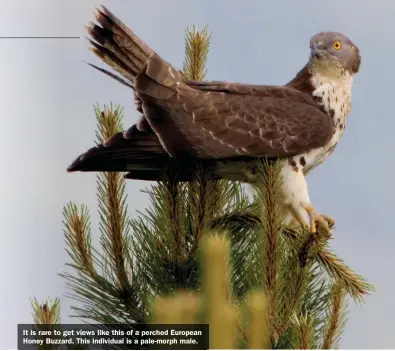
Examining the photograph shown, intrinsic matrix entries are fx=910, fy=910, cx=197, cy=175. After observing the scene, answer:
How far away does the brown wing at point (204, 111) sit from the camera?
462 centimetres

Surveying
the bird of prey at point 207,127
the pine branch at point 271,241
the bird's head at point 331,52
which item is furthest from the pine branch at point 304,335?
the bird's head at point 331,52

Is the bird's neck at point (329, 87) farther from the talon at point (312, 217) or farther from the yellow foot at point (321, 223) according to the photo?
the yellow foot at point (321, 223)

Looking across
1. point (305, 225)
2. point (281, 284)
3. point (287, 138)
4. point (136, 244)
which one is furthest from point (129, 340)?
point (287, 138)

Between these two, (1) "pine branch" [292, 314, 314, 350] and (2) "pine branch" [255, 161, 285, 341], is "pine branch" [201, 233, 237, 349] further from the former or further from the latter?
(2) "pine branch" [255, 161, 285, 341]

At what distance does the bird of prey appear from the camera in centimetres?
452

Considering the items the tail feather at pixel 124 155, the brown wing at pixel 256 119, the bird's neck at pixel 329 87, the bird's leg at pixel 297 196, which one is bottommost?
the bird's leg at pixel 297 196

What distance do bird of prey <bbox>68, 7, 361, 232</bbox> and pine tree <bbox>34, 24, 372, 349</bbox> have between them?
0.13 m

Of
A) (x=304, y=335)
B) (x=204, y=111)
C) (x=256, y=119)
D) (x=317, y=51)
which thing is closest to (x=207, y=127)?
(x=204, y=111)

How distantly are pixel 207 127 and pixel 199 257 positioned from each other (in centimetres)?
92

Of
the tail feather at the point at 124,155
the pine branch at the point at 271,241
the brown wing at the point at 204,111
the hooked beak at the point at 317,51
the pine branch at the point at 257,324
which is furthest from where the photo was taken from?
the hooked beak at the point at 317,51

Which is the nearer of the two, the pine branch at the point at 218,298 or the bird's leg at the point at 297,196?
the pine branch at the point at 218,298

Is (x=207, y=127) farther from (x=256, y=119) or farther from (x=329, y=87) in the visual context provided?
(x=329, y=87)

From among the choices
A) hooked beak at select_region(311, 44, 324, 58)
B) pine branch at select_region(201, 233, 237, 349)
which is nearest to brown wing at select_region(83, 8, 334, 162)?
hooked beak at select_region(311, 44, 324, 58)

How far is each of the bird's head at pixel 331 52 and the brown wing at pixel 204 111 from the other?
44cm
